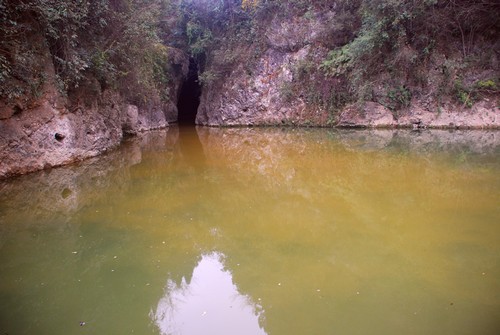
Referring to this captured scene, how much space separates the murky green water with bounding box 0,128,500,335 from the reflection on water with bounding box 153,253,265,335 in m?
0.01

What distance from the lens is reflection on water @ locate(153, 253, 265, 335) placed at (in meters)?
2.78

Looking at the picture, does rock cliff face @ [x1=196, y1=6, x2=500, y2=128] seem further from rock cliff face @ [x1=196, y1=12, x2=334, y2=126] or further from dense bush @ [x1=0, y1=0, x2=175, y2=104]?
dense bush @ [x1=0, y1=0, x2=175, y2=104]

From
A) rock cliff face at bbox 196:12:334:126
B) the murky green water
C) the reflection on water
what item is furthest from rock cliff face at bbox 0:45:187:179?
rock cliff face at bbox 196:12:334:126

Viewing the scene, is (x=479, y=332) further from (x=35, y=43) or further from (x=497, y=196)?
(x=35, y=43)

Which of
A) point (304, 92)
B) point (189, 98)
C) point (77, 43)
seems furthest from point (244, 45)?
point (77, 43)

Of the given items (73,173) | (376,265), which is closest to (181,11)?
(73,173)

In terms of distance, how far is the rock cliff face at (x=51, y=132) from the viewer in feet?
25.6

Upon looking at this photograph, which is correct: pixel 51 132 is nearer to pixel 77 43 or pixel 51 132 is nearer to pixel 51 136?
pixel 51 136

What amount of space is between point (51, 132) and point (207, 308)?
7619 millimetres

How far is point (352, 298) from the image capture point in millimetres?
2984

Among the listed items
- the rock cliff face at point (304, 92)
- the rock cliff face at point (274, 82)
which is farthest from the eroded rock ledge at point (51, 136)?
the rock cliff face at point (304, 92)

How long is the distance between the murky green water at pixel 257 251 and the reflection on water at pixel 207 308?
0.01 metres

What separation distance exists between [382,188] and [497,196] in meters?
1.66

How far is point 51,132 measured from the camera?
877cm
